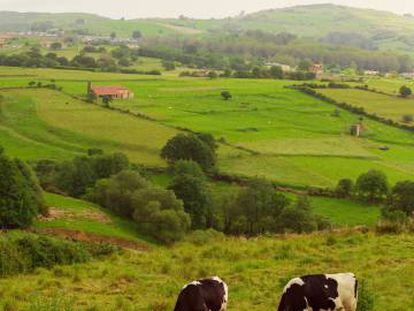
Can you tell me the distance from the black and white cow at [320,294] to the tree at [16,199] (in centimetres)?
3399

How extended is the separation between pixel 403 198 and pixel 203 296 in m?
48.7

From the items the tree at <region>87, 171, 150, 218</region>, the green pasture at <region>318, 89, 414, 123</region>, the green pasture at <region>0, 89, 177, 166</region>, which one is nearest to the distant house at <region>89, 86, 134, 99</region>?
the green pasture at <region>0, 89, 177, 166</region>

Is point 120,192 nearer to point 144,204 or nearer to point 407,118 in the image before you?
point 144,204

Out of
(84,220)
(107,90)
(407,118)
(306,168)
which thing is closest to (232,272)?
(84,220)

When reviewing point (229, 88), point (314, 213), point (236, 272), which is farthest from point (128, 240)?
point (229, 88)

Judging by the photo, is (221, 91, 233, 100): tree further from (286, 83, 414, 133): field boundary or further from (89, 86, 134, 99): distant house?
(286, 83, 414, 133): field boundary

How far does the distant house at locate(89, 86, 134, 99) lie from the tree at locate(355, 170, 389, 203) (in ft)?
187

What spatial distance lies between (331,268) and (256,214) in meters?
39.3

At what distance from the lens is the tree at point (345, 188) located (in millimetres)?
63375

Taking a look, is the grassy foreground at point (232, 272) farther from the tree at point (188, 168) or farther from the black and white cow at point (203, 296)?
the tree at point (188, 168)

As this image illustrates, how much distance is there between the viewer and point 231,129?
89.2m

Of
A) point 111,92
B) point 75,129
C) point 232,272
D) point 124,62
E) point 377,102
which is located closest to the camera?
point 232,272

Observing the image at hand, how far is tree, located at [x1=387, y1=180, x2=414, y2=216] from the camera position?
56406 mm

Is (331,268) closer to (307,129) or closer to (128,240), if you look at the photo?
(128,240)
